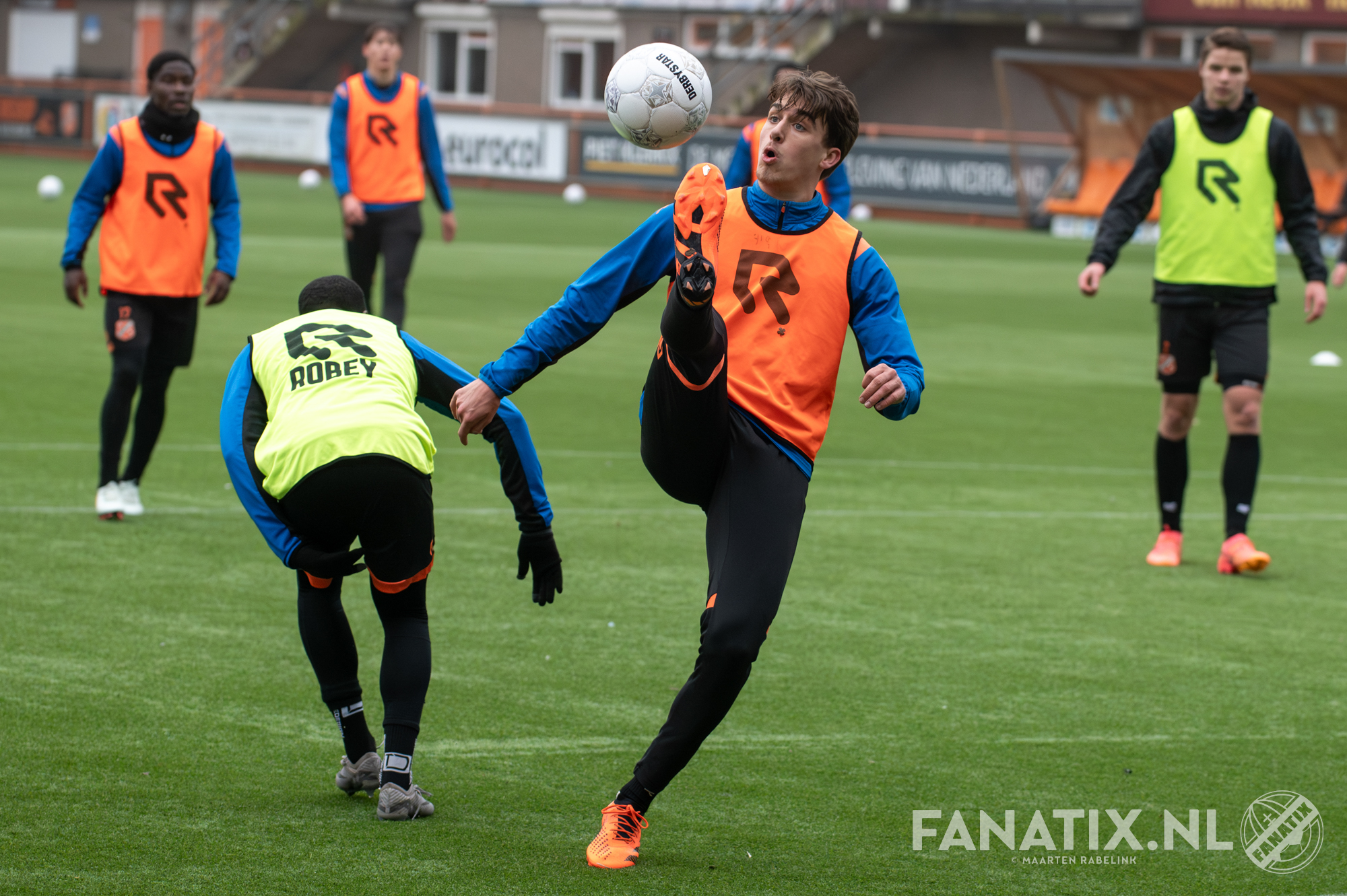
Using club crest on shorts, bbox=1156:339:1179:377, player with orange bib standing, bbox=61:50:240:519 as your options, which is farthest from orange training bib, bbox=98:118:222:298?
club crest on shorts, bbox=1156:339:1179:377

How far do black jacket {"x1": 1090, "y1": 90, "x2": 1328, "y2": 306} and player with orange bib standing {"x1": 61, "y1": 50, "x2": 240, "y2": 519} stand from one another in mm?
4364

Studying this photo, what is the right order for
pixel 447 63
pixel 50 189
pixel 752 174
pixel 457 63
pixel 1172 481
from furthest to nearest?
pixel 447 63
pixel 457 63
pixel 50 189
pixel 752 174
pixel 1172 481

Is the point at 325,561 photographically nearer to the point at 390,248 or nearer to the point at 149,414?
the point at 149,414

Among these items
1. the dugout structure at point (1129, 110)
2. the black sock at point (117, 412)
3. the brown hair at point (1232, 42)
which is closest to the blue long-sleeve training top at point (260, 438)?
the black sock at point (117, 412)

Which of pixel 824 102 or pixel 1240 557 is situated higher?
pixel 824 102

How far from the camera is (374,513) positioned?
4.43 meters

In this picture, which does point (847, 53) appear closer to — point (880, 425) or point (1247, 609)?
point (880, 425)

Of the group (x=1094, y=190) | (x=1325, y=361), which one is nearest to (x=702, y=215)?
(x=1325, y=361)

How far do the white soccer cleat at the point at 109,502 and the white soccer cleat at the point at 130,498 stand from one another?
0.09ft

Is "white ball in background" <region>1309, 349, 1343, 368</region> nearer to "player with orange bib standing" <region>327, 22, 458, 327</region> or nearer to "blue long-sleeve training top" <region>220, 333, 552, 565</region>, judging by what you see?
"player with orange bib standing" <region>327, 22, 458, 327</region>

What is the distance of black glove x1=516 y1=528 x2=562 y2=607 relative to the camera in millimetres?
4543

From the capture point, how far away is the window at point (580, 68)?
49938mm

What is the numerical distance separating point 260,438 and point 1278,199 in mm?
5411

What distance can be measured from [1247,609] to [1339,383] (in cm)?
840
